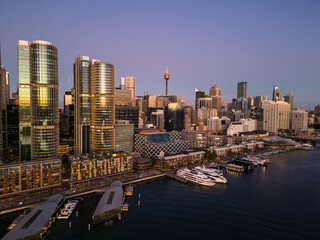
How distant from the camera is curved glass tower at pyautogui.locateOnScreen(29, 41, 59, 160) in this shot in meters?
66.2

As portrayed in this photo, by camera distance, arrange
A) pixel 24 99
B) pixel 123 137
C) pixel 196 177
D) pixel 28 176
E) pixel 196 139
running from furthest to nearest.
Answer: pixel 196 139 < pixel 123 137 < pixel 24 99 < pixel 196 177 < pixel 28 176

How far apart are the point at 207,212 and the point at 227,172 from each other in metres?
33.6

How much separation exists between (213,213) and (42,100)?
55.9m

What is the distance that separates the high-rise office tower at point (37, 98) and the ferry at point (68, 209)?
1040 inches

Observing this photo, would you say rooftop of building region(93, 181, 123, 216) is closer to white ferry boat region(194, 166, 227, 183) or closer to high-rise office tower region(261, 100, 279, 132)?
white ferry boat region(194, 166, 227, 183)

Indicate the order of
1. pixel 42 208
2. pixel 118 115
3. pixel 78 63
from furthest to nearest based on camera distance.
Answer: pixel 118 115 → pixel 78 63 → pixel 42 208

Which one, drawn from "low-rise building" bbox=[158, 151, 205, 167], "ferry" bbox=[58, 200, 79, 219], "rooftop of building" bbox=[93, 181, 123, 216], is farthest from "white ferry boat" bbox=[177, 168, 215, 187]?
"ferry" bbox=[58, 200, 79, 219]

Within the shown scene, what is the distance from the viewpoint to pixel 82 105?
82.6 meters

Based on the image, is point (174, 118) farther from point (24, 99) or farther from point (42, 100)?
point (24, 99)

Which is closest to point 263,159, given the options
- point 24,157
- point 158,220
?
point 158,220

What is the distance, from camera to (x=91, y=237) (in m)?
36.2

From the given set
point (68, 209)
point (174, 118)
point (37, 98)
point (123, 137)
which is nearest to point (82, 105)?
point (37, 98)

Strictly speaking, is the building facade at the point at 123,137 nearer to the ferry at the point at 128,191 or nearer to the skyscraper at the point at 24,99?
the skyscraper at the point at 24,99

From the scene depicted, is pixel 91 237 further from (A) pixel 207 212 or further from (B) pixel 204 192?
(B) pixel 204 192
